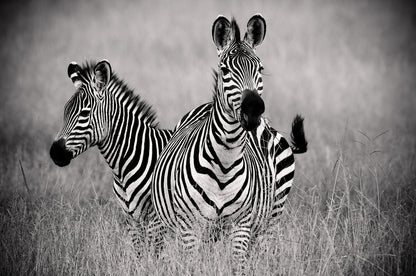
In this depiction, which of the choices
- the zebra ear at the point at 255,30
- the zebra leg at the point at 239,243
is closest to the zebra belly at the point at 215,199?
the zebra leg at the point at 239,243

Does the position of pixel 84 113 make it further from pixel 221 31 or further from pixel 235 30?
pixel 235 30

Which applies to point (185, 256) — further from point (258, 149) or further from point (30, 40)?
point (30, 40)

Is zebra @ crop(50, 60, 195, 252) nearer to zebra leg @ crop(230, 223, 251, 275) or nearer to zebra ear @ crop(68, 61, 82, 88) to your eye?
zebra ear @ crop(68, 61, 82, 88)

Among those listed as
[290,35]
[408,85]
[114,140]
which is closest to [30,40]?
[290,35]

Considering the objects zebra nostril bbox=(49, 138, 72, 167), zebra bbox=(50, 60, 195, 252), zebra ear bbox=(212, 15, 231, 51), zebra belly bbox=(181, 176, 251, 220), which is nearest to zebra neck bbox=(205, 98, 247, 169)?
zebra belly bbox=(181, 176, 251, 220)

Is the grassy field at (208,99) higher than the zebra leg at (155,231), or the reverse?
the grassy field at (208,99)

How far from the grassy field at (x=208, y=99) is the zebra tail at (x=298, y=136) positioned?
0.41 meters

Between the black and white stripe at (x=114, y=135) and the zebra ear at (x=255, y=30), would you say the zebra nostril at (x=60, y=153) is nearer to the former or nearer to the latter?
the black and white stripe at (x=114, y=135)

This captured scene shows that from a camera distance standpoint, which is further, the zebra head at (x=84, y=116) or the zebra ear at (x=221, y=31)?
the zebra head at (x=84, y=116)

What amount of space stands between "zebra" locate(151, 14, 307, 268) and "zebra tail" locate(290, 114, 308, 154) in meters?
1.31

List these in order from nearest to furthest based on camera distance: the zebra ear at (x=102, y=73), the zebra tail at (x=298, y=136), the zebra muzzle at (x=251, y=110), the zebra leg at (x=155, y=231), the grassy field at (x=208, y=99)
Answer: the zebra muzzle at (x=251, y=110), the grassy field at (x=208, y=99), the zebra leg at (x=155, y=231), the zebra ear at (x=102, y=73), the zebra tail at (x=298, y=136)

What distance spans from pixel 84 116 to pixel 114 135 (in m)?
0.51

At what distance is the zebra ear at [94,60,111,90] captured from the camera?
20.7 ft

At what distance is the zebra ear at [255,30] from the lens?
17.3 ft
